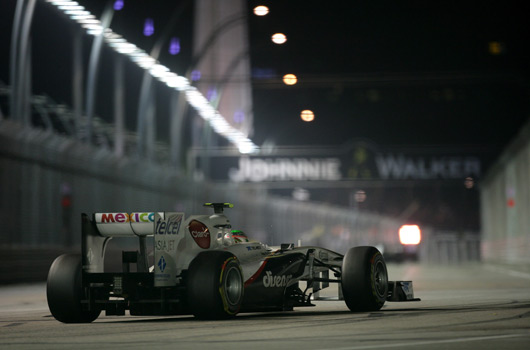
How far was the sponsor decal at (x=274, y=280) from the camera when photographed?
12.8 metres

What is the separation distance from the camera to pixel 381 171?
2347 inches

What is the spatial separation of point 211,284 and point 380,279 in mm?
2624

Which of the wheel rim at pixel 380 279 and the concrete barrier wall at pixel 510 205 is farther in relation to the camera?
the concrete barrier wall at pixel 510 205

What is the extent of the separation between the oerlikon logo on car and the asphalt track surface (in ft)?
2.74

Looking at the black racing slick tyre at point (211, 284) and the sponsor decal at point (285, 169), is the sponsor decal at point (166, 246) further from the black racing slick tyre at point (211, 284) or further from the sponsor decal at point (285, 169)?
the sponsor decal at point (285, 169)

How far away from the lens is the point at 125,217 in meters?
12.2

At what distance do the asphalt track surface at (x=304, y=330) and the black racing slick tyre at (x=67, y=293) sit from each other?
19cm

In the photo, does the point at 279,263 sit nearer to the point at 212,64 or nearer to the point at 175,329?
the point at 175,329

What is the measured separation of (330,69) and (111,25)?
20804 millimetres

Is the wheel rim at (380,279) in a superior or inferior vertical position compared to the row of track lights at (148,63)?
inferior

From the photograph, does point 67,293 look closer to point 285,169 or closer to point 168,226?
point 168,226

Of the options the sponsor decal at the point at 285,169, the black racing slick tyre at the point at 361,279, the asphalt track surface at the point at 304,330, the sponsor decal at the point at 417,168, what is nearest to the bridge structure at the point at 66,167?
the black racing slick tyre at the point at 361,279

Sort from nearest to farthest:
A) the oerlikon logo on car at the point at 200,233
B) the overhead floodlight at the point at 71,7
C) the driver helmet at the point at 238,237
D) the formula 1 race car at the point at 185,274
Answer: the formula 1 race car at the point at 185,274 < the oerlikon logo on car at the point at 200,233 < the driver helmet at the point at 238,237 < the overhead floodlight at the point at 71,7

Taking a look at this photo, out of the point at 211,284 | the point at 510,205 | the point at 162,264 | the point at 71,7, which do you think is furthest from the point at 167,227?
the point at 510,205
